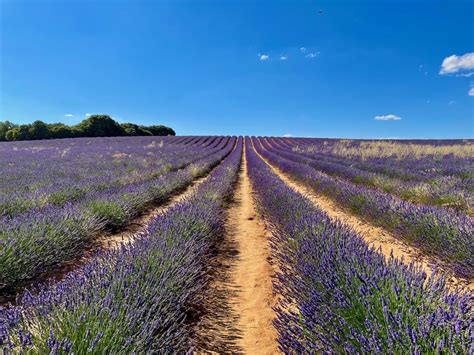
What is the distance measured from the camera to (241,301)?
253 centimetres

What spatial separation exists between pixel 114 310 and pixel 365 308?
58.7 inches

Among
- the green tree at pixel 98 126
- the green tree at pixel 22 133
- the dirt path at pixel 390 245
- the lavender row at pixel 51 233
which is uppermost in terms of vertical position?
the green tree at pixel 98 126

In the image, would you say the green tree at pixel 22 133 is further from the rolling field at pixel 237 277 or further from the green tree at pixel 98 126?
the rolling field at pixel 237 277

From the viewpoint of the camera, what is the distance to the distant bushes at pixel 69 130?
137 feet

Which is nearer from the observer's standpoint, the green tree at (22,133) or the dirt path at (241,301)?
the dirt path at (241,301)

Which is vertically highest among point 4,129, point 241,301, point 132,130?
point 132,130

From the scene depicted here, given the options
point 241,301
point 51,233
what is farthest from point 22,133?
point 241,301

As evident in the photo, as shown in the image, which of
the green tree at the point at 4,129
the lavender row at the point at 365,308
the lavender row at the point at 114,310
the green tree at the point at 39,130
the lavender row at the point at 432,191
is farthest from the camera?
the green tree at the point at 4,129

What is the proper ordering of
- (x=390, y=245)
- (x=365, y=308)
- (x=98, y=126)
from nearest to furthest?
(x=365, y=308), (x=390, y=245), (x=98, y=126)

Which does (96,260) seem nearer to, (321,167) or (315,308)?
(315,308)

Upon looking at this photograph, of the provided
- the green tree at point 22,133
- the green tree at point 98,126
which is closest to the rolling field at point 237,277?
the green tree at point 22,133

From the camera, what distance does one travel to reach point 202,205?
14.5ft

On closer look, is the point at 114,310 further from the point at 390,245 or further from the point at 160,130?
the point at 160,130

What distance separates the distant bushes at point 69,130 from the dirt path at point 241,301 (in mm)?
49926
